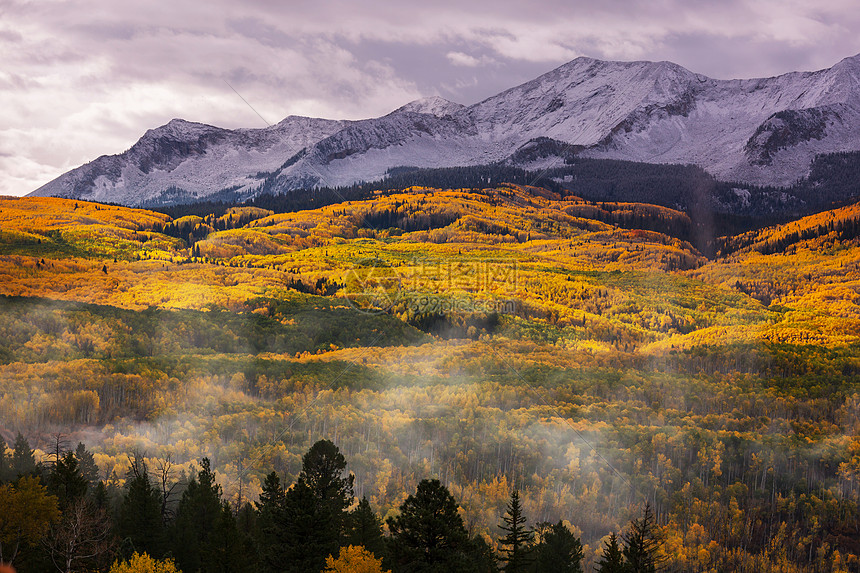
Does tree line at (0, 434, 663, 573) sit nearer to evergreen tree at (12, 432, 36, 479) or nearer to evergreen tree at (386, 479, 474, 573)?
evergreen tree at (386, 479, 474, 573)

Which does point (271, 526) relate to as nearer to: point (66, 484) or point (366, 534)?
point (366, 534)

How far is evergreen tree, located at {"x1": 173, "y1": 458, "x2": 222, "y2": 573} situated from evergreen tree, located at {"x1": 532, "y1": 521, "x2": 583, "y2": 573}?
4313cm

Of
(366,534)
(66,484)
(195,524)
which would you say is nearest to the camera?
(366,534)

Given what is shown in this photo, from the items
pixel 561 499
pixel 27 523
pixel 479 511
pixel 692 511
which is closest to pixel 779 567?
pixel 692 511

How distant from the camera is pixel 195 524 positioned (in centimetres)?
8862

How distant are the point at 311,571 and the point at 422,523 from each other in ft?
46.8

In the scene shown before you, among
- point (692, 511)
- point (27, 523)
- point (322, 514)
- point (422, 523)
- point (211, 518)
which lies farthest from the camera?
point (692, 511)

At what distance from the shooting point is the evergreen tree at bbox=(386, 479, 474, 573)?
59.6m

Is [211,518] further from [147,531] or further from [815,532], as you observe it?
[815,532]

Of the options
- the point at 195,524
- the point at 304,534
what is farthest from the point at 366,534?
the point at 195,524

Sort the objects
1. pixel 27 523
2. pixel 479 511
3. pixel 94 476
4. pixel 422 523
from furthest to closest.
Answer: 1. pixel 479 511
2. pixel 94 476
3. pixel 27 523
4. pixel 422 523

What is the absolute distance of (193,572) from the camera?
7856 cm

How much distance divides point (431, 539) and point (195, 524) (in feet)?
140

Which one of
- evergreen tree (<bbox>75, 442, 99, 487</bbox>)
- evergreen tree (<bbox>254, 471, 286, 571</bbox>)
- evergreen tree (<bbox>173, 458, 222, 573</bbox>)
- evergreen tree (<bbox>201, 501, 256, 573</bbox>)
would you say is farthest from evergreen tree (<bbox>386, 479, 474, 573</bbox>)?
evergreen tree (<bbox>75, 442, 99, 487</bbox>)
